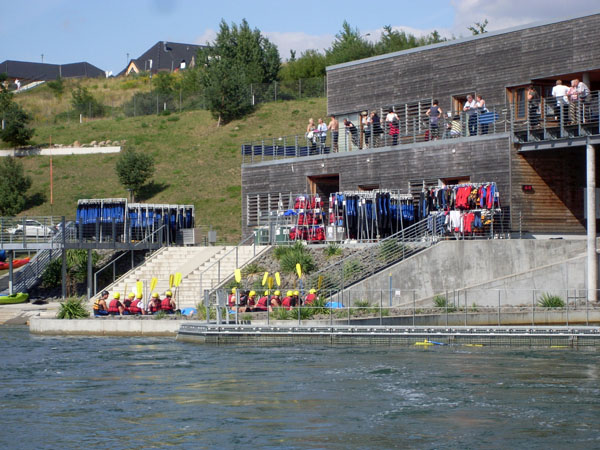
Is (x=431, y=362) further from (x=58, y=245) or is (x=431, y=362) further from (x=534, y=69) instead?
(x=58, y=245)

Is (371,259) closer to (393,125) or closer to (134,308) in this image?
(134,308)

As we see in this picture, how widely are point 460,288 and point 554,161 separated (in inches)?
295

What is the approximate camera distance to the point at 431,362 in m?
25.0

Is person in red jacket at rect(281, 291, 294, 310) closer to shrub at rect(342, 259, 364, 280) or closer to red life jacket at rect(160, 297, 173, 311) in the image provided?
shrub at rect(342, 259, 364, 280)

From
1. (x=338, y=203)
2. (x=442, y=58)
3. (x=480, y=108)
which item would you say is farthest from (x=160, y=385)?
(x=442, y=58)

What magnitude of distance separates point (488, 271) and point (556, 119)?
6.67m

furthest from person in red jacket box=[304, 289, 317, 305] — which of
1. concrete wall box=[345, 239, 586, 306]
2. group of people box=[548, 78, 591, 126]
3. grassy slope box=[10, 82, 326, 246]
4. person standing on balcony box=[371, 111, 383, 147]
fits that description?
grassy slope box=[10, 82, 326, 246]

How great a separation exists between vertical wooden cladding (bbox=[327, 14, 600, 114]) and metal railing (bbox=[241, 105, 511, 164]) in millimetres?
965

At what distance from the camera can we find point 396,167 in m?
42.8

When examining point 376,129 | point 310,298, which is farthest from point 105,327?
point 376,129

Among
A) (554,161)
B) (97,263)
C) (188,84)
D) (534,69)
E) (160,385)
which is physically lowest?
(160,385)

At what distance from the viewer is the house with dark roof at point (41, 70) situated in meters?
144

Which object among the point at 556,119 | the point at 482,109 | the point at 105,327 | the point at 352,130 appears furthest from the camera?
the point at 352,130

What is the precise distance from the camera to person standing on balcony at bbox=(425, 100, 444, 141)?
41.5 metres
